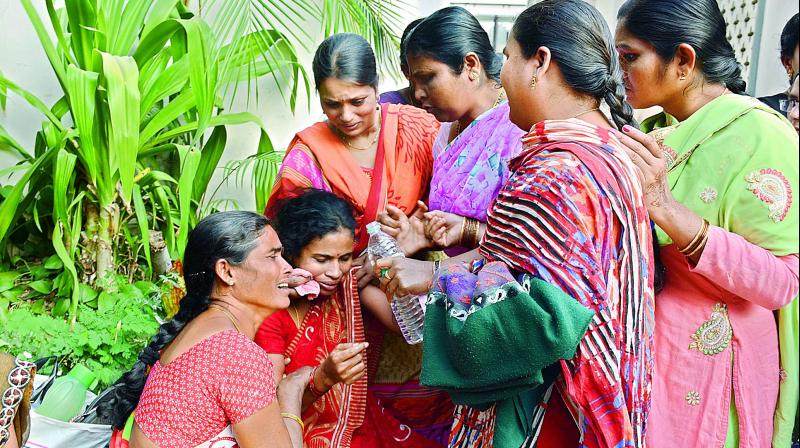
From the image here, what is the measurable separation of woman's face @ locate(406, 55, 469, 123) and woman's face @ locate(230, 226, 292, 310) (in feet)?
2.49

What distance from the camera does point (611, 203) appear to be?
1.67 meters

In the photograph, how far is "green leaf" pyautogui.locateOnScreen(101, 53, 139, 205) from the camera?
4016 millimetres

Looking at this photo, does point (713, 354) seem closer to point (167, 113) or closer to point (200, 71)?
point (200, 71)

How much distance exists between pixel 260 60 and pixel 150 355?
307 cm

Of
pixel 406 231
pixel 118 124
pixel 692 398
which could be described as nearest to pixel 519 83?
pixel 406 231

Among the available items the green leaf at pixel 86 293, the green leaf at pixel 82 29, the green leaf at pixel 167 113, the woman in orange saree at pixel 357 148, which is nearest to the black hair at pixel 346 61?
the woman in orange saree at pixel 357 148

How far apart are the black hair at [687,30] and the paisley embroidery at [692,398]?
2.79 feet

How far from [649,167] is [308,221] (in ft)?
4.23

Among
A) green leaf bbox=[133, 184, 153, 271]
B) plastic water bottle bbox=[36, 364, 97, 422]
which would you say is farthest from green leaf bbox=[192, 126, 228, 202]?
plastic water bottle bbox=[36, 364, 97, 422]

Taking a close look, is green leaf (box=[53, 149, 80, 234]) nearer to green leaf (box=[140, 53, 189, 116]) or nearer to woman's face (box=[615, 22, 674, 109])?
green leaf (box=[140, 53, 189, 116])

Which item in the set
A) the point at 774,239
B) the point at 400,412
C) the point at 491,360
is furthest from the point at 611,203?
the point at 400,412

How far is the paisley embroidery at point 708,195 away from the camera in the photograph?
2014 millimetres

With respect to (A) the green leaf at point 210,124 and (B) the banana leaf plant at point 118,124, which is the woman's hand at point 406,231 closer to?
(B) the banana leaf plant at point 118,124

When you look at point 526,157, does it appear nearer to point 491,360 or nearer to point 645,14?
point 491,360
